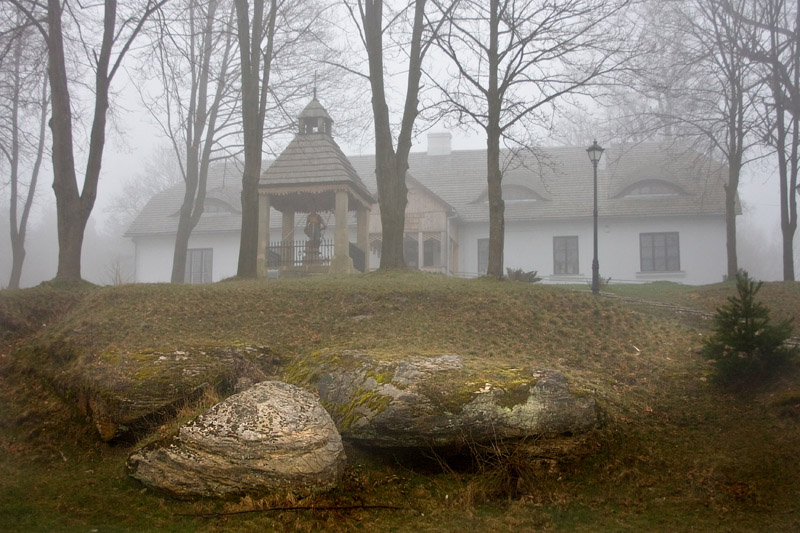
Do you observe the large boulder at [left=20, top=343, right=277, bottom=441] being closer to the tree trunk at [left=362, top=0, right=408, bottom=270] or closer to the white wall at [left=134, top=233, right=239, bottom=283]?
the tree trunk at [left=362, top=0, right=408, bottom=270]

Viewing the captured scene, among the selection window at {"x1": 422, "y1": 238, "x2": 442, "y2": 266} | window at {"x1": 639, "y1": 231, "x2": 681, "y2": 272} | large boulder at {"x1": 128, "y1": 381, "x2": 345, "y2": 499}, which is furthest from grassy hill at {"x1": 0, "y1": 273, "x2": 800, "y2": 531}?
window at {"x1": 422, "y1": 238, "x2": 442, "y2": 266}

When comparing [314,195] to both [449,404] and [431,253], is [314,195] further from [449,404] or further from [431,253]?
[449,404]

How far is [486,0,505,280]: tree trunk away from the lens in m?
14.4

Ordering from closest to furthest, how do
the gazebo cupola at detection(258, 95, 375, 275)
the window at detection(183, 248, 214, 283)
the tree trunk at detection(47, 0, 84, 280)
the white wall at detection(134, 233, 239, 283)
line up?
the tree trunk at detection(47, 0, 84, 280)
the gazebo cupola at detection(258, 95, 375, 275)
the white wall at detection(134, 233, 239, 283)
the window at detection(183, 248, 214, 283)

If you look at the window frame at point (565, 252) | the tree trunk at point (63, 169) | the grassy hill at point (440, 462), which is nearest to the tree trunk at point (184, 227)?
the tree trunk at point (63, 169)

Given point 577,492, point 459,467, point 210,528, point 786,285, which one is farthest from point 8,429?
point 786,285

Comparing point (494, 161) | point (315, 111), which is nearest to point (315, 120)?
point (315, 111)

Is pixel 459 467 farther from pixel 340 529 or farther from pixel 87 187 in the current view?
pixel 87 187

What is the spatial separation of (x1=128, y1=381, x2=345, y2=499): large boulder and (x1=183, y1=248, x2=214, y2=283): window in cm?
2536

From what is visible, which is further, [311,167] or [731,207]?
[731,207]

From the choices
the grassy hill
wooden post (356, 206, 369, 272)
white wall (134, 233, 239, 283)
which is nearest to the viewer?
the grassy hill

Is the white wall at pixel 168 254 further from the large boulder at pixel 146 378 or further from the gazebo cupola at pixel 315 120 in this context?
the large boulder at pixel 146 378

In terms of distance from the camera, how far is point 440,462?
7.03m

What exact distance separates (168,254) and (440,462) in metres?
27.3
